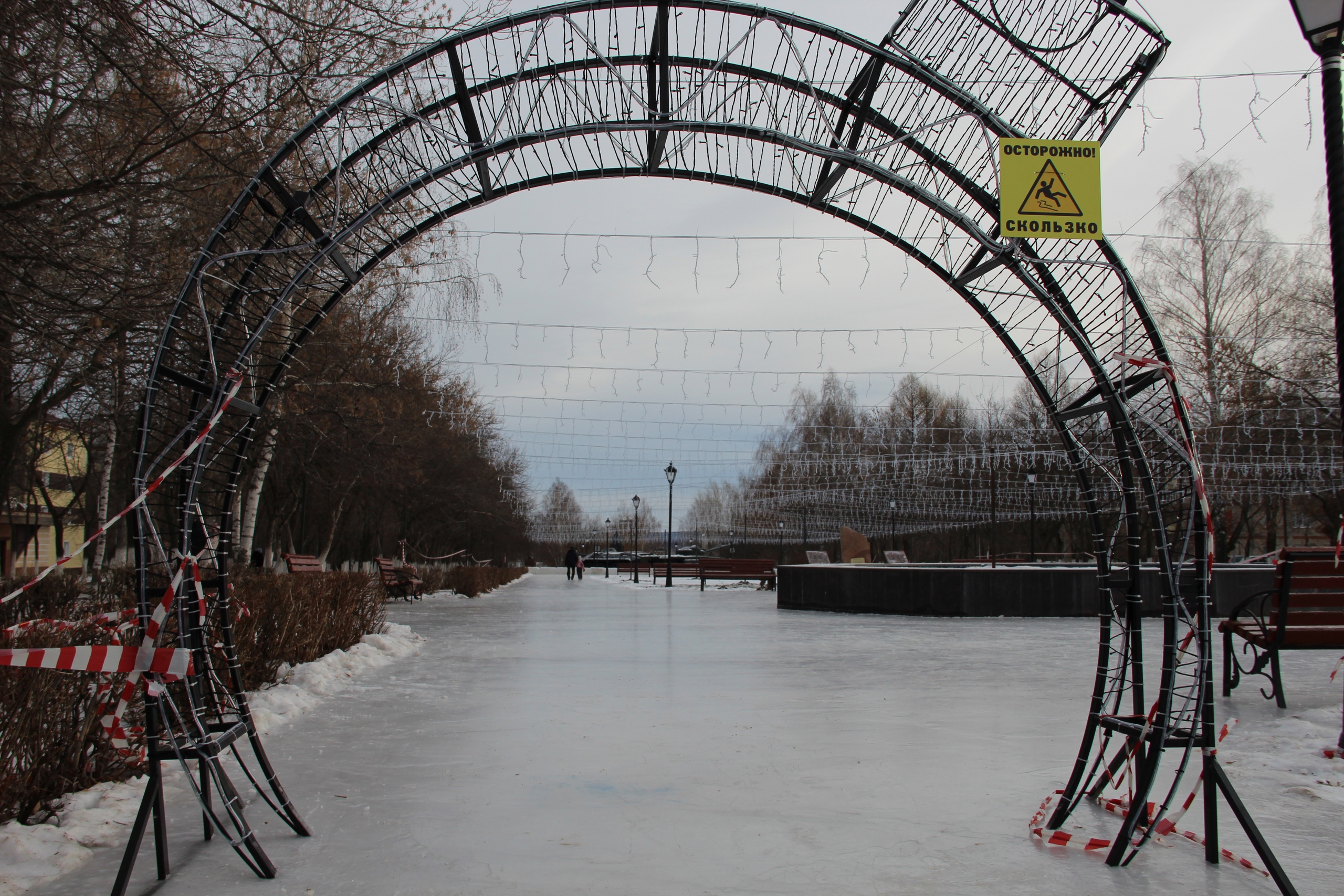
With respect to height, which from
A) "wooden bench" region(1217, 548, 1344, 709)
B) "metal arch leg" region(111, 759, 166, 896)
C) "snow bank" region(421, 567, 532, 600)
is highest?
"wooden bench" region(1217, 548, 1344, 709)

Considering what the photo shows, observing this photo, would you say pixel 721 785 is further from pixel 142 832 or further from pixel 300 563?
pixel 300 563

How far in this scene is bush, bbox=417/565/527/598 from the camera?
73.3 feet

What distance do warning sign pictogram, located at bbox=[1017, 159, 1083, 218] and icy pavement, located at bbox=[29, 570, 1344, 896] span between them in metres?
2.53

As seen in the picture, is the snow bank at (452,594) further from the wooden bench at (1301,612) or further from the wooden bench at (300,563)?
the wooden bench at (1301,612)

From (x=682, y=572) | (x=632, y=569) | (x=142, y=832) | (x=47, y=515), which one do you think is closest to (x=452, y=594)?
(x=682, y=572)

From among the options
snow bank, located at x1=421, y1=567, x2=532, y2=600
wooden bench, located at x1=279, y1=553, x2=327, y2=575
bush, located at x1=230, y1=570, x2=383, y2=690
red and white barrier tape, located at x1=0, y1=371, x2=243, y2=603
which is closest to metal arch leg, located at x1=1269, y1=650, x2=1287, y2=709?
red and white barrier tape, located at x1=0, y1=371, x2=243, y2=603

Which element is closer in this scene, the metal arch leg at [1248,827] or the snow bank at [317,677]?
the metal arch leg at [1248,827]

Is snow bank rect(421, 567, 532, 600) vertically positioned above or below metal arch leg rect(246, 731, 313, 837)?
below

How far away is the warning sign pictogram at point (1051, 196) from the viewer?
144 inches

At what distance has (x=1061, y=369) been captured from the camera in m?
4.36

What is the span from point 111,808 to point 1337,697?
8061 mm

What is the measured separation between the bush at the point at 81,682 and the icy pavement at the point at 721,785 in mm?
473

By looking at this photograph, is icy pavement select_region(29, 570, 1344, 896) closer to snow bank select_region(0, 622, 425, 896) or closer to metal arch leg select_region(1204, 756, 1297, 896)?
snow bank select_region(0, 622, 425, 896)

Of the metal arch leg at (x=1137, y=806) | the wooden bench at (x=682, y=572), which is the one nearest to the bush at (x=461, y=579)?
the wooden bench at (x=682, y=572)
